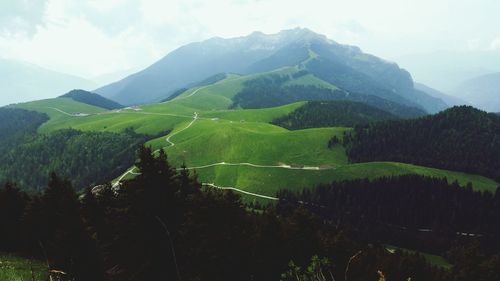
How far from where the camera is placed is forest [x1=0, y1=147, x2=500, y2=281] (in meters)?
21.6

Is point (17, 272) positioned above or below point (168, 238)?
below

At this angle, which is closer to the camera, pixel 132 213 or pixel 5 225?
pixel 132 213

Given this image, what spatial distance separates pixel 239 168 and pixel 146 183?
175 metres

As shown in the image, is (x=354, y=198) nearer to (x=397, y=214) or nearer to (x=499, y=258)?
(x=397, y=214)

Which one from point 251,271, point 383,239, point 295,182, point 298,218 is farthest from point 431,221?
point 251,271

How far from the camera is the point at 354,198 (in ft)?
539

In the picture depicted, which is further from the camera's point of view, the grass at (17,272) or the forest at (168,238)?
the forest at (168,238)

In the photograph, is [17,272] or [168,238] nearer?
[17,272]

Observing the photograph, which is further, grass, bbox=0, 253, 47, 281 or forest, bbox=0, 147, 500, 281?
forest, bbox=0, 147, 500, 281

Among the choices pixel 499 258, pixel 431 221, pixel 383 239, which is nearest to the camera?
pixel 499 258

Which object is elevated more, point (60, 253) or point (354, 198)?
point (60, 253)

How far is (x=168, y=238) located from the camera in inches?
869

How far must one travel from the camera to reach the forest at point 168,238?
21609mm

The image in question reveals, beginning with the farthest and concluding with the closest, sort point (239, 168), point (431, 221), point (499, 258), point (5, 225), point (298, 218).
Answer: point (239, 168) → point (431, 221) → point (499, 258) → point (298, 218) → point (5, 225)
